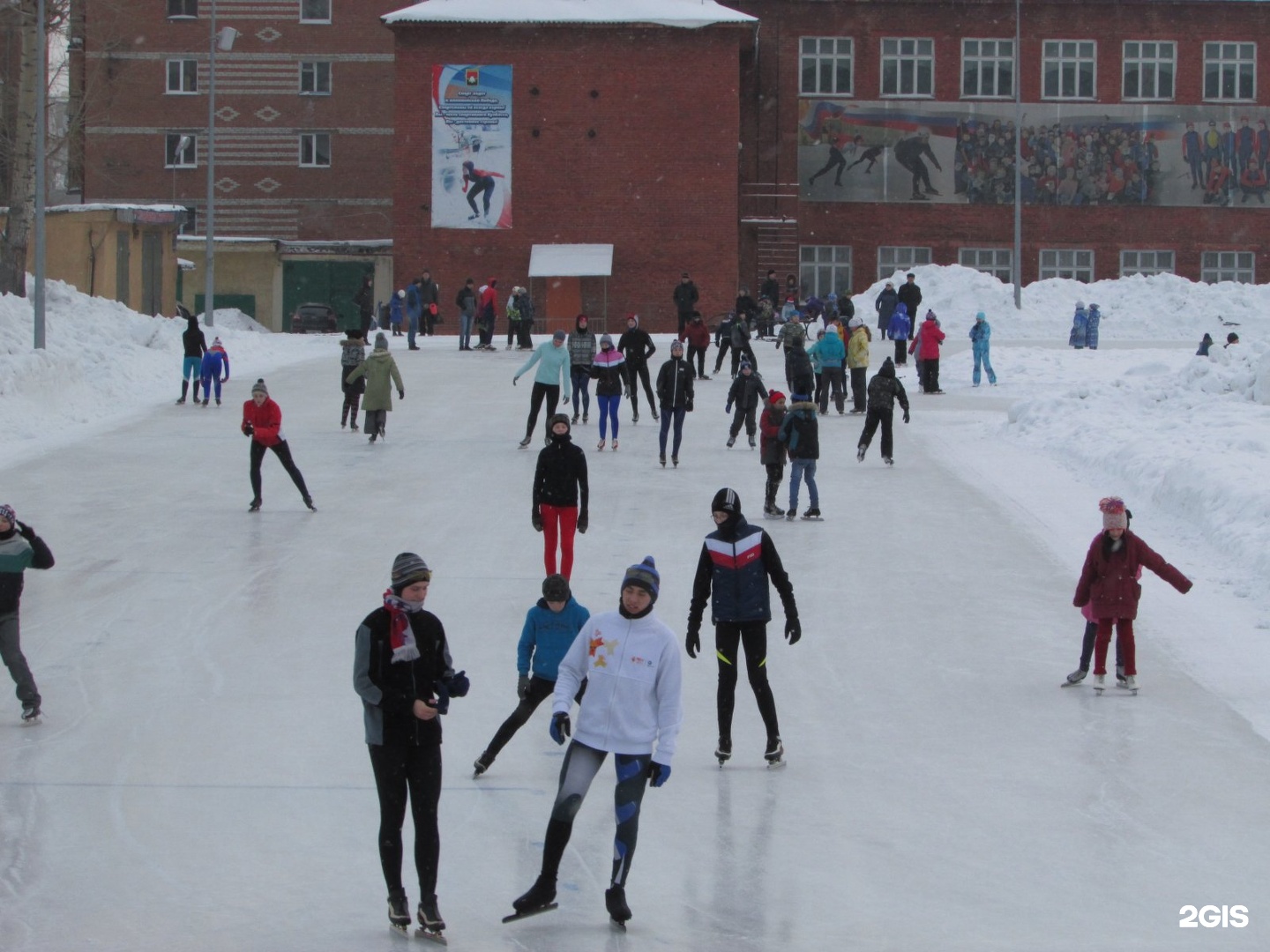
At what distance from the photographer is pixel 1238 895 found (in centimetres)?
788

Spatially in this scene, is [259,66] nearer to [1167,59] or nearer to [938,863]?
[1167,59]

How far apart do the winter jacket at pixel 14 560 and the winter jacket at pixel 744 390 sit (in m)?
12.3

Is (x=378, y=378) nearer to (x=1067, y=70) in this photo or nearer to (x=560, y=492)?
A: (x=560, y=492)

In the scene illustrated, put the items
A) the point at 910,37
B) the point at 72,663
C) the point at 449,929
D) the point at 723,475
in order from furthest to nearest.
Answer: the point at 910,37
the point at 723,475
the point at 72,663
the point at 449,929

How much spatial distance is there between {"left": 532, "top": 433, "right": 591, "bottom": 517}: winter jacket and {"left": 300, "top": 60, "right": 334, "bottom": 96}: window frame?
53.1 metres

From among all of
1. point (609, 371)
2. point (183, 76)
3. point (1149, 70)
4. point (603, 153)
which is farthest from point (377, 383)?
point (183, 76)

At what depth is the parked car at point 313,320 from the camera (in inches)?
2354

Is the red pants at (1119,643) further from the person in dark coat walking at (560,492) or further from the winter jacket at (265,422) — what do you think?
the winter jacket at (265,422)

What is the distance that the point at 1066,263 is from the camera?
186 feet

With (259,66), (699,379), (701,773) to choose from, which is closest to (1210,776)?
(701,773)

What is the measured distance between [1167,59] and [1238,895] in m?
52.8

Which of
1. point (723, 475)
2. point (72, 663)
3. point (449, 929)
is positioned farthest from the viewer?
point (723, 475)

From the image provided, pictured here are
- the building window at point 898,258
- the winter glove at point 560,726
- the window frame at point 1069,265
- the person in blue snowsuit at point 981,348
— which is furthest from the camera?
the window frame at point 1069,265

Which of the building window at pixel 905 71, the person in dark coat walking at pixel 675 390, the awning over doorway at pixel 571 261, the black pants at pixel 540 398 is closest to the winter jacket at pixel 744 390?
the person in dark coat walking at pixel 675 390
